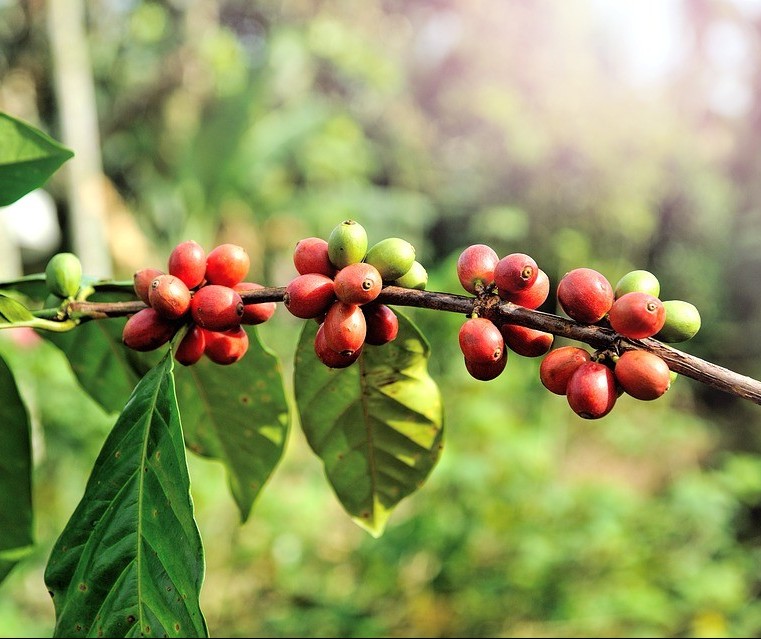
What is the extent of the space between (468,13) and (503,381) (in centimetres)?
1086

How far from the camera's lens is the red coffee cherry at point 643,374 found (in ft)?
1.83

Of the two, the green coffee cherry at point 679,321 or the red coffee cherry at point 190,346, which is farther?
the red coffee cherry at point 190,346

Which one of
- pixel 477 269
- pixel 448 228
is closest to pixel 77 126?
pixel 477 269

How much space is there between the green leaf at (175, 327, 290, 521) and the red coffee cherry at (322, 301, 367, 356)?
0.91 feet

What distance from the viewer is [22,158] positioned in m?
0.86

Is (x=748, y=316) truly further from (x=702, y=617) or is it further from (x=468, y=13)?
(x=702, y=617)

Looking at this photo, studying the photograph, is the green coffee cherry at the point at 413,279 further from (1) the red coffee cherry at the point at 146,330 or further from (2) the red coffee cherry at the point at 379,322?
(1) the red coffee cherry at the point at 146,330

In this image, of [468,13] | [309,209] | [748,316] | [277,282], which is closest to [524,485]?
[309,209]

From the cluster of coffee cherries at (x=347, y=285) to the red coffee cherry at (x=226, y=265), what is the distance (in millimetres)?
75

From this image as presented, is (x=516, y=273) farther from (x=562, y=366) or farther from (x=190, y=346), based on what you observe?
(x=190, y=346)

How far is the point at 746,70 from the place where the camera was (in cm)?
1182

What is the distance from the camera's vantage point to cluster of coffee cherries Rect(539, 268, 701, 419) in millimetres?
574

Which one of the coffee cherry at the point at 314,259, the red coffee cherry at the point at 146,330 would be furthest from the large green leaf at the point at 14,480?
the coffee cherry at the point at 314,259

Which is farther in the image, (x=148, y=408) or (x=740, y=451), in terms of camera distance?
(x=740, y=451)
